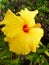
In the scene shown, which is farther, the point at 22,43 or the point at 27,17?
the point at 27,17

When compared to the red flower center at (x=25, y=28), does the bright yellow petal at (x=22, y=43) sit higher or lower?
lower

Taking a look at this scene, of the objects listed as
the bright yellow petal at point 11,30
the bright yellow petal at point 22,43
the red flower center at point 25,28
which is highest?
the bright yellow petal at point 11,30

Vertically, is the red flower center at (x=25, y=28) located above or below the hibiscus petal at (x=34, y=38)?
above

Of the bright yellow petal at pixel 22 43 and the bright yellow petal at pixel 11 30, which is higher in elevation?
the bright yellow petal at pixel 11 30

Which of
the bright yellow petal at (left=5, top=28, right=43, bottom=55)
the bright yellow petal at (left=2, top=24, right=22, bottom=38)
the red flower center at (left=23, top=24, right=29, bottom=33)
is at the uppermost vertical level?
the bright yellow petal at (left=2, top=24, right=22, bottom=38)

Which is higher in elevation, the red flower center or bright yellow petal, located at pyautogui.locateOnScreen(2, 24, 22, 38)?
bright yellow petal, located at pyautogui.locateOnScreen(2, 24, 22, 38)

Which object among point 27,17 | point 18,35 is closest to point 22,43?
point 18,35

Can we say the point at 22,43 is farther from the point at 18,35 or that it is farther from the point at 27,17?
the point at 27,17

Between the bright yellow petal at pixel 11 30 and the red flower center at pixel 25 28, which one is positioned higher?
the bright yellow petal at pixel 11 30

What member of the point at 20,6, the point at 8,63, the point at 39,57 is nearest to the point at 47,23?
the point at 20,6

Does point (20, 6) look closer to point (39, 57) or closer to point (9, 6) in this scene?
point (9, 6)

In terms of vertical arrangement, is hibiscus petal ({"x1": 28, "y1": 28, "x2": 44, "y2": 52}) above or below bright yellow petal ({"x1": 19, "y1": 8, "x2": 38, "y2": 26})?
below
